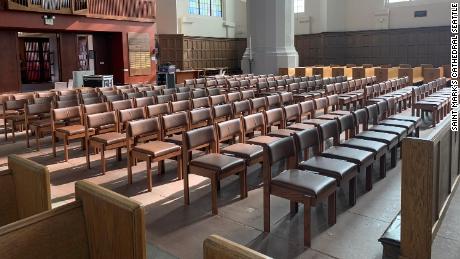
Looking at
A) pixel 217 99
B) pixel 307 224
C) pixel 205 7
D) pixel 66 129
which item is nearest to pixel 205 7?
pixel 205 7

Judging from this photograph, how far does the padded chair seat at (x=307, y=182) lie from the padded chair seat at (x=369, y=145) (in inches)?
41.4

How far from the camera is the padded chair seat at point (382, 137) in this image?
463 centimetres

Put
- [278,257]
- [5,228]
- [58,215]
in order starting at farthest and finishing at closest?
1. [278,257]
2. [58,215]
3. [5,228]

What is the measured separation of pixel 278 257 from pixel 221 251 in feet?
5.25

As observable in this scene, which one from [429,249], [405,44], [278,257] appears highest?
[405,44]

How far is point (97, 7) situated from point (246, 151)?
11.5 m

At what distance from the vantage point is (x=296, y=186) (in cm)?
323

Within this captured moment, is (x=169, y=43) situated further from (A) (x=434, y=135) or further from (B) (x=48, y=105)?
(A) (x=434, y=135)

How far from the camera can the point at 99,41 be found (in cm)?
1565

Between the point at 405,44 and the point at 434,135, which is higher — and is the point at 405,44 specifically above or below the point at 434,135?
above

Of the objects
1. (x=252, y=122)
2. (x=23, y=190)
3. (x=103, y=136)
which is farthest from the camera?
(x=103, y=136)

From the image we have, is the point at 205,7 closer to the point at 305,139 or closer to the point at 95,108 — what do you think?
the point at 95,108

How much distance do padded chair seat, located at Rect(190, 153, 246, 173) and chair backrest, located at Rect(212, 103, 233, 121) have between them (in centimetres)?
179

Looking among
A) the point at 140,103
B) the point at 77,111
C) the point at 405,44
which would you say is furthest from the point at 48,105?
the point at 405,44
